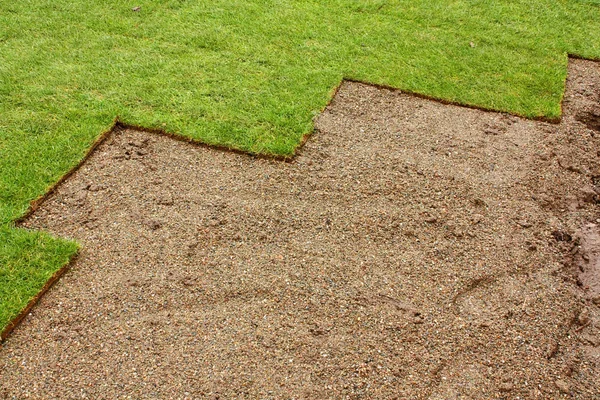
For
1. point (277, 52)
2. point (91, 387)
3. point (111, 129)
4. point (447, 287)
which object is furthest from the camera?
point (277, 52)

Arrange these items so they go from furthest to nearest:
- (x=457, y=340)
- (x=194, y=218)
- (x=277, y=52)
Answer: (x=277, y=52)
(x=194, y=218)
(x=457, y=340)

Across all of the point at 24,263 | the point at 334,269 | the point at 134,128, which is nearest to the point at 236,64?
the point at 134,128

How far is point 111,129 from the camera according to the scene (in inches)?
210

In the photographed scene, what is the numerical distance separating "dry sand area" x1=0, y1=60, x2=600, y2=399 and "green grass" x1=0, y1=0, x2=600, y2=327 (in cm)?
29

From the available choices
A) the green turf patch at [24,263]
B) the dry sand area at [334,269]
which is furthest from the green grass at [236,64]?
the dry sand area at [334,269]

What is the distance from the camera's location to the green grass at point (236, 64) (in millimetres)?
5246

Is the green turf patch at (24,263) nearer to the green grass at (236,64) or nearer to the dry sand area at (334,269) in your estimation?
the green grass at (236,64)

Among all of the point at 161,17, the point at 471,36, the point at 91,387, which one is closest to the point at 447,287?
the point at 91,387

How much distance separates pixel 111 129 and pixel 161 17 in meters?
2.10

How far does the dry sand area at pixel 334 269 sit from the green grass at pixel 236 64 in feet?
0.95

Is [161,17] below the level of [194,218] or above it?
above

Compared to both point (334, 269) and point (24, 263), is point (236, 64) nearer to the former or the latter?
point (334, 269)

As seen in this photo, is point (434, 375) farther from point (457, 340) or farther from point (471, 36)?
point (471, 36)

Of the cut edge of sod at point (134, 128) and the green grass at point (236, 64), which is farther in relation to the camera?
the green grass at point (236, 64)
